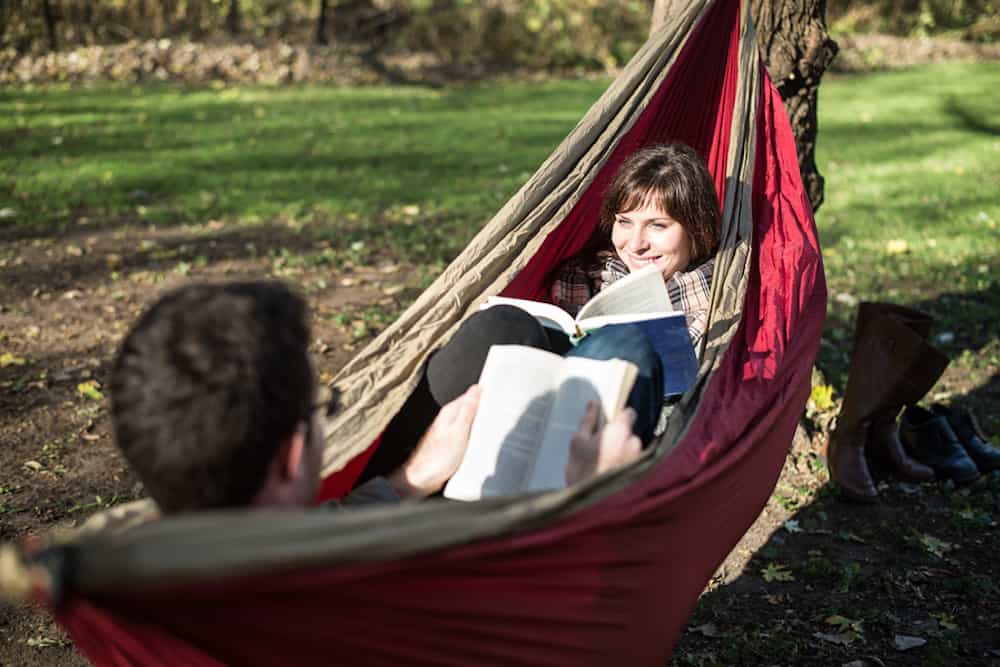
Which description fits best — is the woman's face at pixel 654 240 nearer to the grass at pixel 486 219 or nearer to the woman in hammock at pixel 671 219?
the woman in hammock at pixel 671 219

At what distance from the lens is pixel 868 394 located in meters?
3.16

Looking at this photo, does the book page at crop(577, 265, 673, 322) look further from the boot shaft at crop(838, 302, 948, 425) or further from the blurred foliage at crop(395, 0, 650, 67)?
the blurred foliage at crop(395, 0, 650, 67)

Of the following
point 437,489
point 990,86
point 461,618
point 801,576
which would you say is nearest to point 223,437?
point 461,618

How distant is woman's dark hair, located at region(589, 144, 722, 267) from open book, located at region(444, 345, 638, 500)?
842 millimetres

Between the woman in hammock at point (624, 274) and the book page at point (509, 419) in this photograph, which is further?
the woman in hammock at point (624, 274)

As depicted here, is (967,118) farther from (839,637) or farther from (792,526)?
(839,637)

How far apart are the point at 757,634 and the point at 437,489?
965 mm

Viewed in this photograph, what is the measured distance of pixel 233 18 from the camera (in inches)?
460

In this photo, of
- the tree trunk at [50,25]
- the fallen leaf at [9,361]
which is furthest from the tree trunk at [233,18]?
the fallen leaf at [9,361]

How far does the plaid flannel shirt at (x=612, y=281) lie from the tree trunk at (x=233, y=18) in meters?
9.66

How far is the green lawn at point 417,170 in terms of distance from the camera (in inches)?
211

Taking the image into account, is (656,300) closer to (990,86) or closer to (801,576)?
(801,576)

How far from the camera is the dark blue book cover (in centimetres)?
228

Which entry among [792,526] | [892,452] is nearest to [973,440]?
[892,452]
